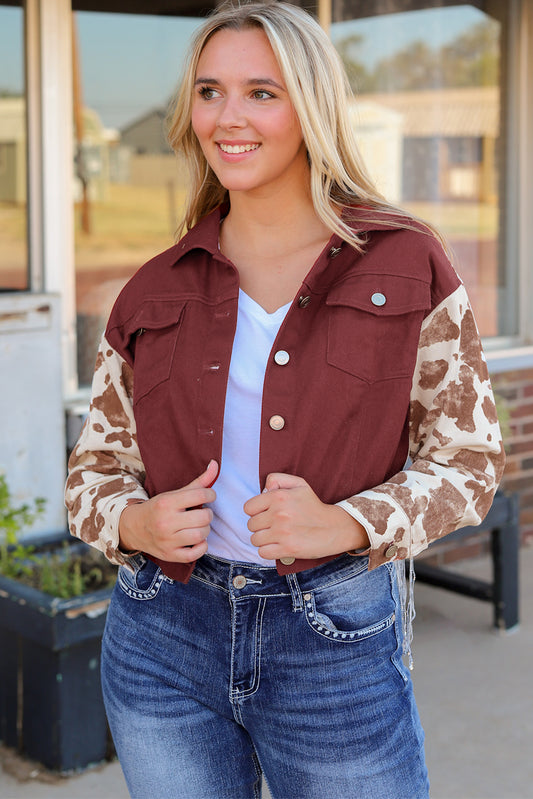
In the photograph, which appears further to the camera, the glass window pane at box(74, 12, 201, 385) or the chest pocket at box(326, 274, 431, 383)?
the glass window pane at box(74, 12, 201, 385)

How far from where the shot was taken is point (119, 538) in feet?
5.73

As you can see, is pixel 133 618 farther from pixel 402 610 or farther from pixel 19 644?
pixel 19 644

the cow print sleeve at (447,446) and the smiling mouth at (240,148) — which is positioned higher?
the smiling mouth at (240,148)

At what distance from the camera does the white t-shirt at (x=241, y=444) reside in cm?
168

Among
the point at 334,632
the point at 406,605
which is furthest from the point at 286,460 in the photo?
the point at 406,605

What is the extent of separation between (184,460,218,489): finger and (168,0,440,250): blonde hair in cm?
41

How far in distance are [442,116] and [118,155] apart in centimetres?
182

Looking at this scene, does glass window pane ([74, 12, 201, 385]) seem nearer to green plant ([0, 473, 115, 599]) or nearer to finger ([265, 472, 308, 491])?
green plant ([0, 473, 115, 599])

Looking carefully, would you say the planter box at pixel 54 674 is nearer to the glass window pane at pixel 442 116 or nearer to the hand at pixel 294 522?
the hand at pixel 294 522

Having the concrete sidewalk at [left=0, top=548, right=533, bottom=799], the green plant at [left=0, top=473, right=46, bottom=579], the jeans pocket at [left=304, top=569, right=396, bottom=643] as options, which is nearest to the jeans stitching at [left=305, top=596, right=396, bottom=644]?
the jeans pocket at [left=304, top=569, right=396, bottom=643]

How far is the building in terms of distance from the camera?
4.05 metres

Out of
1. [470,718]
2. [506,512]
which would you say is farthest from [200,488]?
[506,512]

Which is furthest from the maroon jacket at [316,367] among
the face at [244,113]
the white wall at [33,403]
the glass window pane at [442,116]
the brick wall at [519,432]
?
the brick wall at [519,432]

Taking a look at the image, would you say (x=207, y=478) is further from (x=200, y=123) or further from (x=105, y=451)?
(x=200, y=123)
